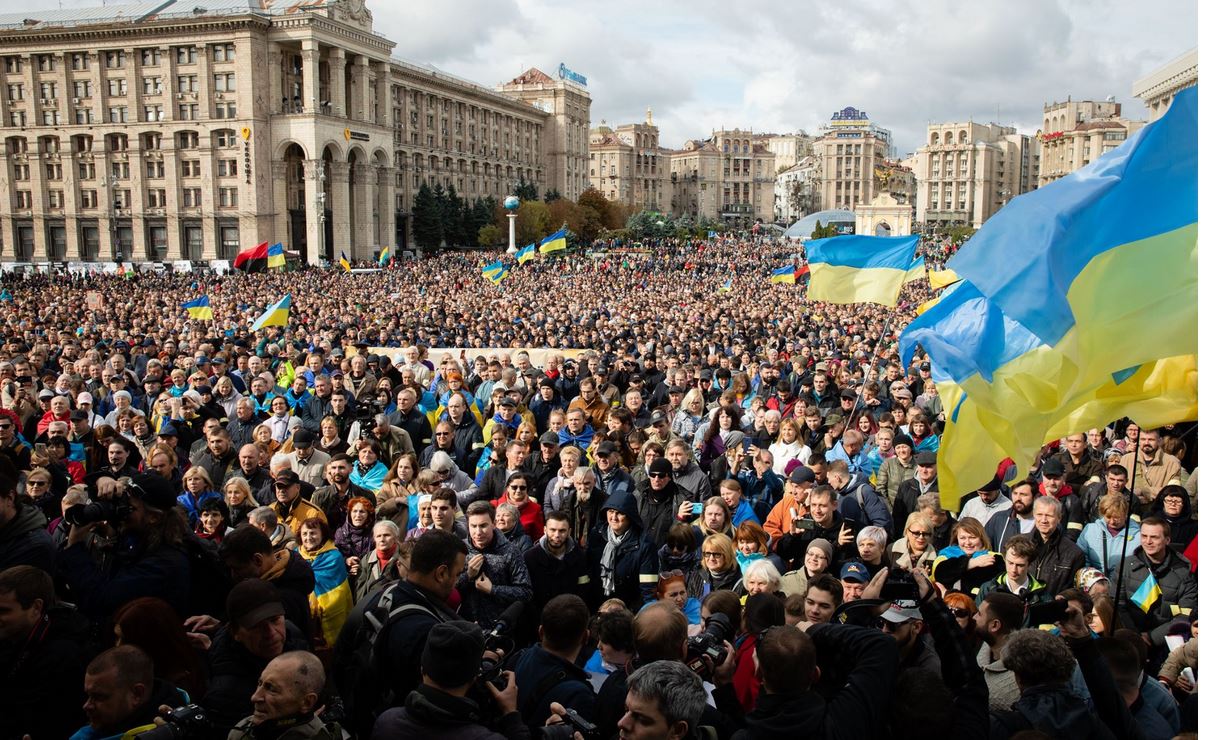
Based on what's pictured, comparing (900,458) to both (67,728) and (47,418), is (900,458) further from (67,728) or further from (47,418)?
(47,418)

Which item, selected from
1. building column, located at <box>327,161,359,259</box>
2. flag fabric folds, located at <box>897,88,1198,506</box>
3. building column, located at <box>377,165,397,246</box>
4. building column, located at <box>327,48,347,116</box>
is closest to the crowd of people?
flag fabric folds, located at <box>897,88,1198,506</box>

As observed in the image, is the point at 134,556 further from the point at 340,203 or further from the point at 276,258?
the point at 340,203

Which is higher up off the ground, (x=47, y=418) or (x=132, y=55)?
(x=132, y=55)

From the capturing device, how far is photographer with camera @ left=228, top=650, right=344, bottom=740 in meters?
2.87

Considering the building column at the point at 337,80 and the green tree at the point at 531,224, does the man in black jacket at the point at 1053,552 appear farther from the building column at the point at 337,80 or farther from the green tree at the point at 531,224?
the green tree at the point at 531,224

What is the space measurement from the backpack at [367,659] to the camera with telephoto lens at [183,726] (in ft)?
→ 2.09

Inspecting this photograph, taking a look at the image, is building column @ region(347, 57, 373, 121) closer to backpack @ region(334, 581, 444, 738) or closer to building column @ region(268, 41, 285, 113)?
building column @ region(268, 41, 285, 113)

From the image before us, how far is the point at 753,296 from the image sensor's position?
3203cm

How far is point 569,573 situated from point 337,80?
208ft

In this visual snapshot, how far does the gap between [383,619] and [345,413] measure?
5851mm

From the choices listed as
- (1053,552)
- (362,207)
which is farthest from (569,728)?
(362,207)

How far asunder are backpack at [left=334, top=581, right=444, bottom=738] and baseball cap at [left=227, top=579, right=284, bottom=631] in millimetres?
389

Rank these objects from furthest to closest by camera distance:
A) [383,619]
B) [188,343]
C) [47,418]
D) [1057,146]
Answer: [1057,146] → [188,343] → [47,418] → [383,619]

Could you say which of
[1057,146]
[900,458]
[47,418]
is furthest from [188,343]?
[1057,146]
